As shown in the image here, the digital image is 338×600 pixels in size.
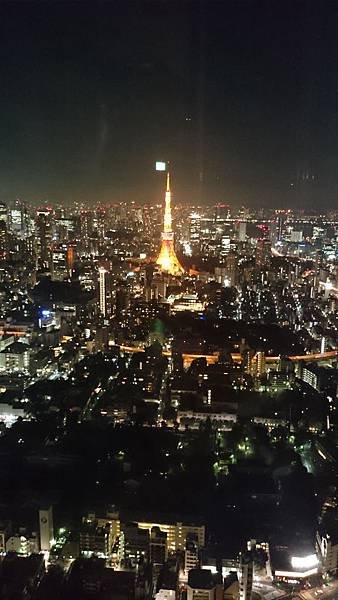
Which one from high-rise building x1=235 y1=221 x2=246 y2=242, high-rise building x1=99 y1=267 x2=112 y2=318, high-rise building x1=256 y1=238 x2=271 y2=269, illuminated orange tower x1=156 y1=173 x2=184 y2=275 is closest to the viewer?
high-rise building x1=99 y1=267 x2=112 y2=318

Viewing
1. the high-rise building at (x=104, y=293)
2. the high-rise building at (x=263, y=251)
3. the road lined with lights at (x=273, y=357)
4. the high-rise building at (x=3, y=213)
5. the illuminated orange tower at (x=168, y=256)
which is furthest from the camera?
the high-rise building at (x=263, y=251)

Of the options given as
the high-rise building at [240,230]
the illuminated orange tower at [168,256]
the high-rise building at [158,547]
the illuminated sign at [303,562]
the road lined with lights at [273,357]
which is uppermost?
the high-rise building at [240,230]

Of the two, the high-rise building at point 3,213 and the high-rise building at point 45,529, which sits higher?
the high-rise building at point 3,213

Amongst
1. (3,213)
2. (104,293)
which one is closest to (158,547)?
(104,293)

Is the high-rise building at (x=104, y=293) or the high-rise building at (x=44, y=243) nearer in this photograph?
the high-rise building at (x=104, y=293)

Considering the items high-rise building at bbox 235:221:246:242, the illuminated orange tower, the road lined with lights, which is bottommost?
the road lined with lights

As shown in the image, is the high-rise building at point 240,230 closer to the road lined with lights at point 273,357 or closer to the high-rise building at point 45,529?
the road lined with lights at point 273,357

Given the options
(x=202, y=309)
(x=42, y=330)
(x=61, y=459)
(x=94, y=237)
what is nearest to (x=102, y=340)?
(x=42, y=330)

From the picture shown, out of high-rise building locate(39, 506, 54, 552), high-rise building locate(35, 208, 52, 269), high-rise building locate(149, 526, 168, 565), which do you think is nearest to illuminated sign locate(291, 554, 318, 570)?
high-rise building locate(149, 526, 168, 565)

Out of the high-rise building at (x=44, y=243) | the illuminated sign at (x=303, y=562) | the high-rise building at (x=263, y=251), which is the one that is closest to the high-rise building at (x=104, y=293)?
the high-rise building at (x=44, y=243)

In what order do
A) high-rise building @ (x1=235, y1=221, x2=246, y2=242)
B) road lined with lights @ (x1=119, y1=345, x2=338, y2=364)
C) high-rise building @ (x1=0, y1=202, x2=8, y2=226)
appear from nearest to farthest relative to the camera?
road lined with lights @ (x1=119, y1=345, x2=338, y2=364) < high-rise building @ (x1=0, y1=202, x2=8, y2=226) < high-rise building @ (x1=235, y1=221, x2=246, y2=242)

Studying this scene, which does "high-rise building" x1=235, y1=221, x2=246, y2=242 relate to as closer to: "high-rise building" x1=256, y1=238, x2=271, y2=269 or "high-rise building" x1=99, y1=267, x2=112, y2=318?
"high-rise building" x1=256, y1=238, x2=271, y2=269
